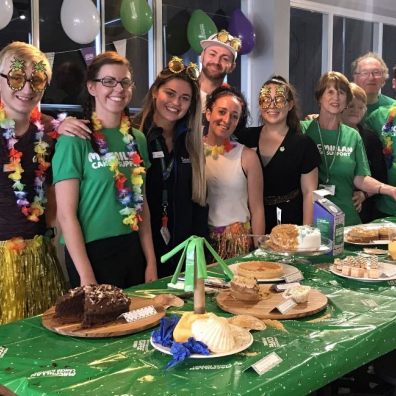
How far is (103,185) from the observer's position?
208 centimetres

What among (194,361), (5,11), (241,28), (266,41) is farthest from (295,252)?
(266,41)

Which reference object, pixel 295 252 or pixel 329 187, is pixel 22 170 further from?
pixel 329 187

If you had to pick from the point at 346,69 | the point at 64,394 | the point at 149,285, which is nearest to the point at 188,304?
the point at 149,285

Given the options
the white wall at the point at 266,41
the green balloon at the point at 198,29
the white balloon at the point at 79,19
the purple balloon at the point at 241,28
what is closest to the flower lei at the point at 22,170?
the white balloon at the point at 79,19

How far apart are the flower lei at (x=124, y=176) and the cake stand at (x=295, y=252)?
52 cm

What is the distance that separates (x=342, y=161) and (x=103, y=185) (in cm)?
154

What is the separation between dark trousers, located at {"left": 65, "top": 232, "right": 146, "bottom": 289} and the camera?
83.6 inches

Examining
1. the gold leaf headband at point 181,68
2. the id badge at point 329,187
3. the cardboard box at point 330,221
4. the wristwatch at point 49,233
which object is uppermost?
the gold leaf headband at point 181,68

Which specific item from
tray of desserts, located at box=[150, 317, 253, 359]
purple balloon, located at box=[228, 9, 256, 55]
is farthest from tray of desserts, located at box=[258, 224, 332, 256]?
purple balloon, located at box=[228, 9, 256, 55]

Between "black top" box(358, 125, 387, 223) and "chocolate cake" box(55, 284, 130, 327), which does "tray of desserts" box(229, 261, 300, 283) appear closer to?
"chocolate cake" box(55, 284, 130, 327)

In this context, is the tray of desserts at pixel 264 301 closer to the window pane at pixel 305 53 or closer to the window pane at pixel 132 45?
the window pane at pixel 132 45

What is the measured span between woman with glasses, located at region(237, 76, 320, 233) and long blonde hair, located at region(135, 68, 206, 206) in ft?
1.48

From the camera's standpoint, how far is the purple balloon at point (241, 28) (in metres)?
5.34

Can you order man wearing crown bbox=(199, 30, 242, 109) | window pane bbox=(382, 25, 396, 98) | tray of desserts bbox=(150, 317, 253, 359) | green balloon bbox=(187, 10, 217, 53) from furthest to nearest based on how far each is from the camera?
window pane bbox=(382, 25, 396, 98) → green balloon bbox=(187, 10, 217, 53) → man wearing crown bbox=(199, 30, 242, 109) → tray of desserts bbox=(150, 317, 253, 359)
